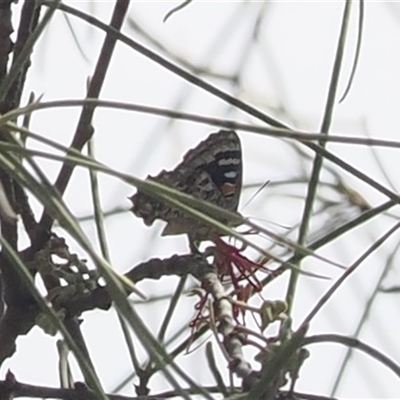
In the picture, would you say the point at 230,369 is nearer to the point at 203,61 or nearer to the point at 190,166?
the point at 190,166

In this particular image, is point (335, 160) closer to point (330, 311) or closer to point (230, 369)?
point (230, 369)

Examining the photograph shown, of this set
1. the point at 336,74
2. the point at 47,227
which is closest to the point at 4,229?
the point at 47,227

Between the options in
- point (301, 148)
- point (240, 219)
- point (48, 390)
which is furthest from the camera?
point (301, 148)

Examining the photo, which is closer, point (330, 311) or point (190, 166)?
point (190, 166)

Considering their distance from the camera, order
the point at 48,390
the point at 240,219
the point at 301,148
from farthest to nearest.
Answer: the point at 301,148, the point at 48,390, the point at 240,219

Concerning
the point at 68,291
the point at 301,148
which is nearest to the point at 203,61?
the point at 301,148

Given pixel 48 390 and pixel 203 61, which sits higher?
pixel 203 61
